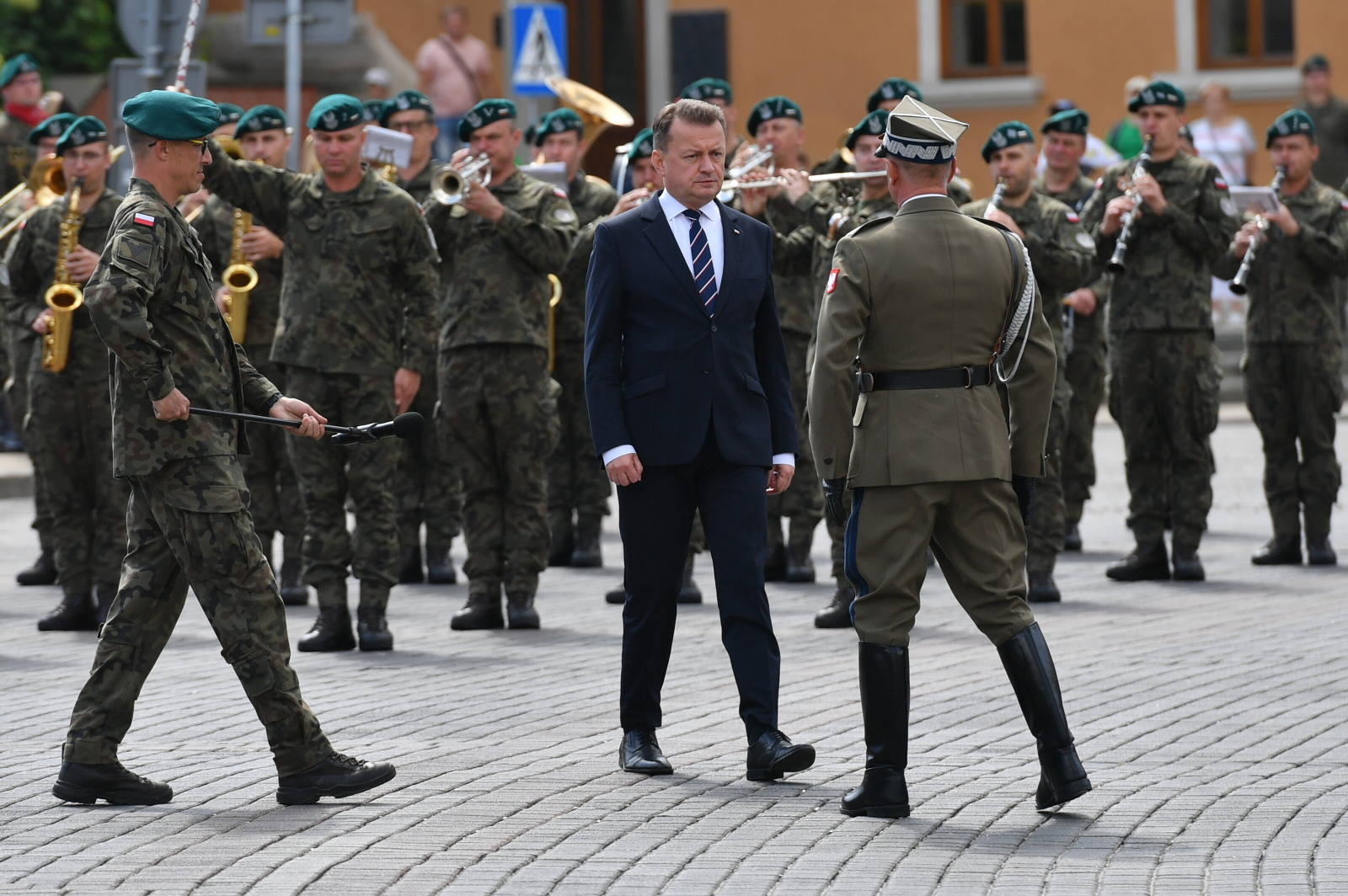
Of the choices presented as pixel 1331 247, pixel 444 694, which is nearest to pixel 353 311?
pixel 444 694

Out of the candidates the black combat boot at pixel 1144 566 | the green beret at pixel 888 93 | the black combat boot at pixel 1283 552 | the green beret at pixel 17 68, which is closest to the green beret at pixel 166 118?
the green beret at pixel 888 93

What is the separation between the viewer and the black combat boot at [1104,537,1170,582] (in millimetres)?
11477

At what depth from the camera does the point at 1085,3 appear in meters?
25.3

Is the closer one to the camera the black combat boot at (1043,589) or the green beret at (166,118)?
the green beret at (166,118)

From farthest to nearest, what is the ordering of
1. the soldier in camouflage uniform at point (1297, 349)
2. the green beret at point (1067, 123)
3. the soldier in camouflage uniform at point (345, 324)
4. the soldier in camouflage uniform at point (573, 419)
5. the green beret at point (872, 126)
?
the soldier in camouflage uniform at point (573, 419) → the green beret at point (1067, 123) → the soldier in camouflage uniform at point (1297, 349) → the green beret at point (872, 126) → the soldier in camouflage uniform at point (345, 324)

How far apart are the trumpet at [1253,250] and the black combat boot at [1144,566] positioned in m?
1.39

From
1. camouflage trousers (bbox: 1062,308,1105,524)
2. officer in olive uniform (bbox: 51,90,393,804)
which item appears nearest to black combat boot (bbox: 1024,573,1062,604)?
camouflage trousers (bbox: 1062,308,1105,524)

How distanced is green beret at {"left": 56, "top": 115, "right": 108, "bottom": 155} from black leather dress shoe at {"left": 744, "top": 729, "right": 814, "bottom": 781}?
16.7 feet

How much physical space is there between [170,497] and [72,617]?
4.21 meters

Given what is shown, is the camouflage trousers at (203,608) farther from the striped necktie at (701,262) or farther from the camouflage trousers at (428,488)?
the camouflage trousers at (428,488)

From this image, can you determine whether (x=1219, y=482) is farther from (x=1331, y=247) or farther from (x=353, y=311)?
(x=353, y=311)

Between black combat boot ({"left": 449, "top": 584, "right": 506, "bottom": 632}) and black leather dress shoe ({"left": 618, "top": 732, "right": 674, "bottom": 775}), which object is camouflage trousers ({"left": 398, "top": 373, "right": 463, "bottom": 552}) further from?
black leather dress shoe ({"left": 618, "top": 732, "right": 674, "bottom": 775})

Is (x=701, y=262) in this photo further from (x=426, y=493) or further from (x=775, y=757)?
(x=426, y=493)

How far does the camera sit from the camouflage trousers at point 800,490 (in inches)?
437
